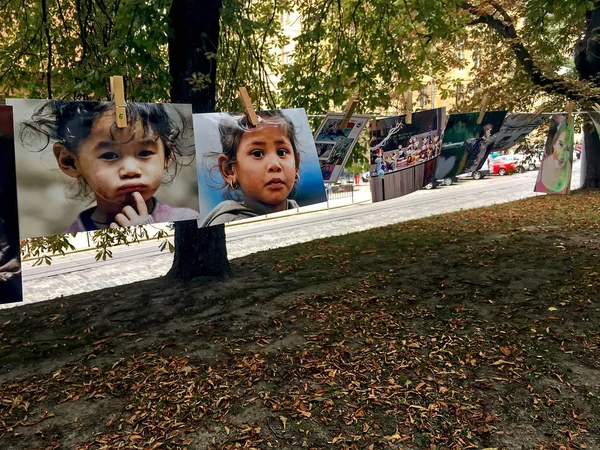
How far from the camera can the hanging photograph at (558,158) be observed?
6586 millimetres

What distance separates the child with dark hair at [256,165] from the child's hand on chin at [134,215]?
1.66 ft

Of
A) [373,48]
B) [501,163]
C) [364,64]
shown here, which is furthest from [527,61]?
[501,163]

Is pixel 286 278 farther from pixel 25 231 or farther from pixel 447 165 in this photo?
pixel 25 231

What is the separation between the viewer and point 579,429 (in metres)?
3.21

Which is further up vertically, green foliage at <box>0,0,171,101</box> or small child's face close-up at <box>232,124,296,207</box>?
green foliage at <box>0,0,171,101</box>

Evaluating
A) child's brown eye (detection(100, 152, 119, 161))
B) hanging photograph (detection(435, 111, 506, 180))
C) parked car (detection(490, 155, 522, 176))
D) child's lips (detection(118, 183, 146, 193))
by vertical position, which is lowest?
child's lips (detection(118, 183, 146, 193))

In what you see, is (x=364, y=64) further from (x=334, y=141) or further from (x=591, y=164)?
(x=591, y=164)

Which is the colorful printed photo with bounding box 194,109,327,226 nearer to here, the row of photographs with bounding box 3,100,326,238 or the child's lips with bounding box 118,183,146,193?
the row of photographs with bounding box 3,100,326,238

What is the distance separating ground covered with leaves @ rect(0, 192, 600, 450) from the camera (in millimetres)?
3240

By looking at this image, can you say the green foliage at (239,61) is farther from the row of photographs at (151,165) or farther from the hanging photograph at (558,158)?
the hanging photograph at (558,158)

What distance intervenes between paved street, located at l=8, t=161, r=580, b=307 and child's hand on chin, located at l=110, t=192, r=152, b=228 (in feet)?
19.4

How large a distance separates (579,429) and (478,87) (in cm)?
1187

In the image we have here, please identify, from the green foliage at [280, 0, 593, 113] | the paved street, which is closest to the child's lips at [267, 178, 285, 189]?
the green foliage at [280, 0, 593, 113]

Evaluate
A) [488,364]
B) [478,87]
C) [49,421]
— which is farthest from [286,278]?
[478,87]
